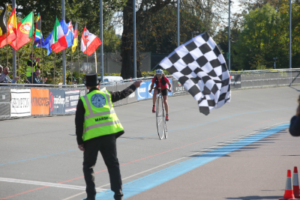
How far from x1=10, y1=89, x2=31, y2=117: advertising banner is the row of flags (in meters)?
2.68

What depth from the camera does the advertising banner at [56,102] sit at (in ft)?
57.7

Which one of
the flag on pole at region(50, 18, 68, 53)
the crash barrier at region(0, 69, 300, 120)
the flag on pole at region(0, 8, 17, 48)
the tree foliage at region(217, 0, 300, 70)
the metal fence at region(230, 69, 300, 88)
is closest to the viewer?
the crash barrier at region(0, 69, 300, 120)

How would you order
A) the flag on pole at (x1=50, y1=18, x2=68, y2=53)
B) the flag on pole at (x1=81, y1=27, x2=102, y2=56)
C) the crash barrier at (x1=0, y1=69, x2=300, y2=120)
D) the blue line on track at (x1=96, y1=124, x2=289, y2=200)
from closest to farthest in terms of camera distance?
1. the blue line on track at (x1=96, y1=124, x2=289, y2=200)
2. the crash barrier at (x1=0, y1=69, x2=300, y2=120)
3. the flag on pole at (x1=50, y1=18, x2=68, y2=53)
4. the flag on pole at (x1=81, y1=27, x2=102, y2=56)

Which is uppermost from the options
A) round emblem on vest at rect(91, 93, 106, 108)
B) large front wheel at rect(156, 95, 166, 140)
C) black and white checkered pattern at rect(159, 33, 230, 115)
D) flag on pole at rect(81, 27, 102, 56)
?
flag on pole at rect(81, 27, 102, 56)

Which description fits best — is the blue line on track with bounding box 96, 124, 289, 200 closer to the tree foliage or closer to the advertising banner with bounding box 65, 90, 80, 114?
the advertising banner with bounding box 65, 90, 80, 114

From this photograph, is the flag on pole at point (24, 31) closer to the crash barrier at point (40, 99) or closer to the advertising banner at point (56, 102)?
the crash barrier at point (40, 99)

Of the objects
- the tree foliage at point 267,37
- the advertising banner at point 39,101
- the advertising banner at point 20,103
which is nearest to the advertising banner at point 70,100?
the advertising banner at point 39,101

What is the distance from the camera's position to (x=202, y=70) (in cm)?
585

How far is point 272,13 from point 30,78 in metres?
49.5

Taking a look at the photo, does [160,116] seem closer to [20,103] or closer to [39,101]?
[20,103]

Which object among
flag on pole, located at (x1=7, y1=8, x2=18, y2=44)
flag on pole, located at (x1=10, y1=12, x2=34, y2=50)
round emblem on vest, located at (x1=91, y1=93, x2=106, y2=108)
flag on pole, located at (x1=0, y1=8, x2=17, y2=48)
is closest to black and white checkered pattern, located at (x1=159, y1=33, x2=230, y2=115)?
round emblem on vest, located at (x1=91, y1=93, x2=106, y2=108)

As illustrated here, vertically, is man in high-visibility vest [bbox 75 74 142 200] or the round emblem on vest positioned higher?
the round emblem on vest

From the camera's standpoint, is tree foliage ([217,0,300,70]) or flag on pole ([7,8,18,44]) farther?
tree foliage ([217,0,300,70])

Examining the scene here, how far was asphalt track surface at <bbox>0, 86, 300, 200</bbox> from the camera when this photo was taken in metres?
6.43
